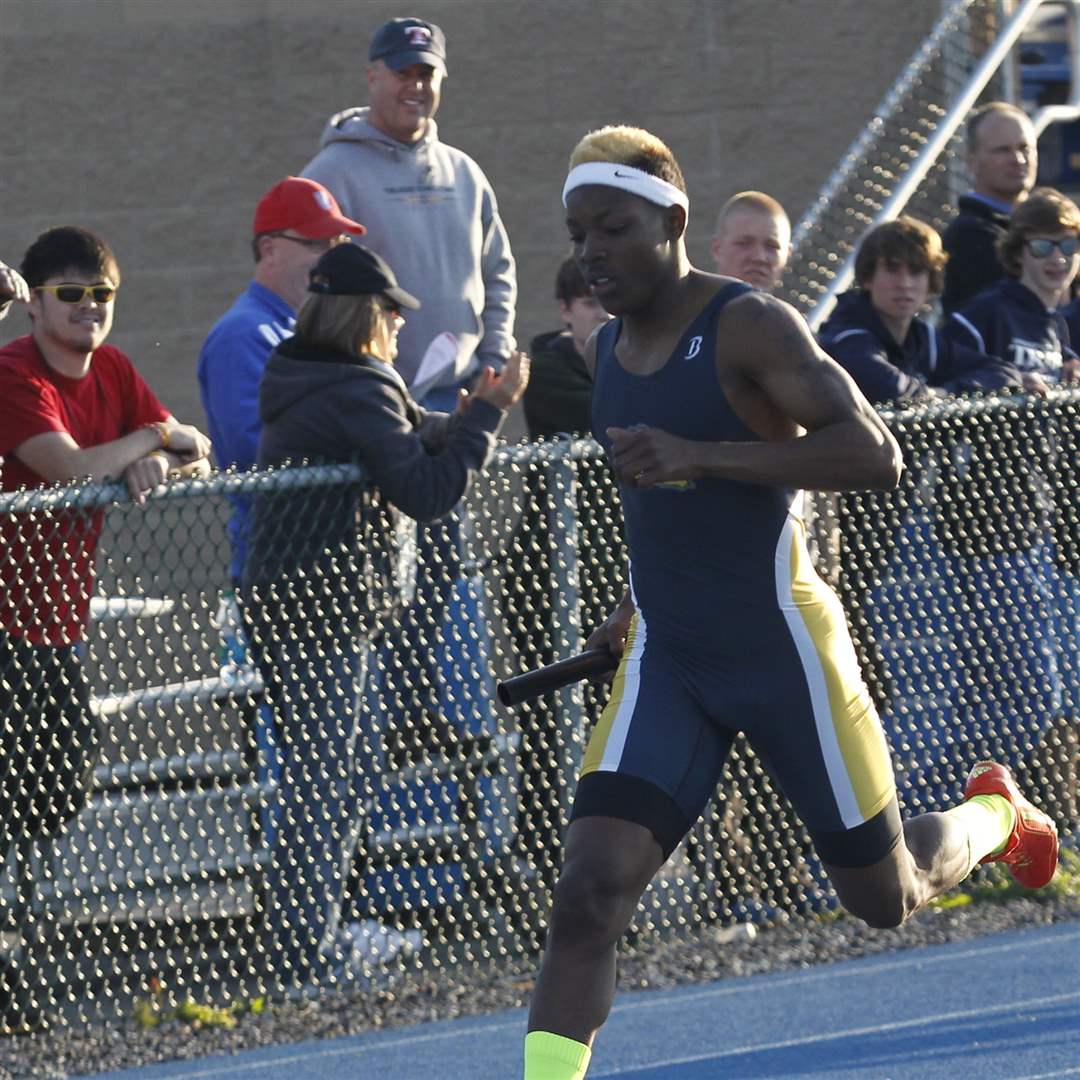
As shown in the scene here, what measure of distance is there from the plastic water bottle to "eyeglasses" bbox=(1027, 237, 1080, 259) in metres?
3.42

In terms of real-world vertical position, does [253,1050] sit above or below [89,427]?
below

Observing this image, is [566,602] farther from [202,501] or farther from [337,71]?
[337,71]

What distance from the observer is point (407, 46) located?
24.8 ft

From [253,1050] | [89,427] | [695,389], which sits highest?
[695,389]

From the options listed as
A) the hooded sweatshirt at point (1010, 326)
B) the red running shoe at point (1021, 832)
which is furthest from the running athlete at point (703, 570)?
the hooded sweatshirt at point (1010, 326)

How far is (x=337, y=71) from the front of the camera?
11242mm

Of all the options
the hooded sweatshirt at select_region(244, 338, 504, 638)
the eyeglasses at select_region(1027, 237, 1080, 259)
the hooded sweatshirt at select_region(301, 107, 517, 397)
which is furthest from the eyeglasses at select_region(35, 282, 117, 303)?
the eyeglasses at select_region(1027, 237, 1080, 259)

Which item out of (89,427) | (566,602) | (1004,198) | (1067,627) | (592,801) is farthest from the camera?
(1004,198)

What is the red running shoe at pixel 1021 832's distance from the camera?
18.2 ft

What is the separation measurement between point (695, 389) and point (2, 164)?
7453mm

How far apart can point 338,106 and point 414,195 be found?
382 centimetres

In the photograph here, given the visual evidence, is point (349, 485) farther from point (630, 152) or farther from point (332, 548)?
point (630, 152)

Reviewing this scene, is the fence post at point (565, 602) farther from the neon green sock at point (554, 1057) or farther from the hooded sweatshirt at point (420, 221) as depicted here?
the neon green sock at point (554, 1057)

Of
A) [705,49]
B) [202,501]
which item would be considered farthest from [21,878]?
[705,49]
